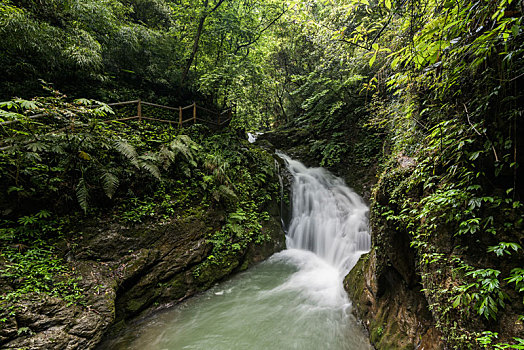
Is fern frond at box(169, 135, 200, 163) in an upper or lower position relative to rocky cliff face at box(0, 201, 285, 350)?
upper

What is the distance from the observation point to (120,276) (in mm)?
4191

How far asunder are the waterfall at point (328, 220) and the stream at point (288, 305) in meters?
0.04

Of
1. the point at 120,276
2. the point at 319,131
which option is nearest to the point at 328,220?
the point at 319,131

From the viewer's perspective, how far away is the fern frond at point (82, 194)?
4.15m

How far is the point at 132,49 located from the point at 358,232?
37.1 ft

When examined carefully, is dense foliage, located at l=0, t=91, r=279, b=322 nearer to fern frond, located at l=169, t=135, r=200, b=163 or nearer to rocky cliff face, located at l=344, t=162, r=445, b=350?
fern frond, located at l=169, t=135, r=200, b=163

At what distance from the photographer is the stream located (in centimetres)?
379

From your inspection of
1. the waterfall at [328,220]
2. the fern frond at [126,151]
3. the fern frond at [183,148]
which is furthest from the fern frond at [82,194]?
the waterfall at [328,220]

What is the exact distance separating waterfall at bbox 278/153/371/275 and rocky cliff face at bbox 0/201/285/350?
2.54 meters

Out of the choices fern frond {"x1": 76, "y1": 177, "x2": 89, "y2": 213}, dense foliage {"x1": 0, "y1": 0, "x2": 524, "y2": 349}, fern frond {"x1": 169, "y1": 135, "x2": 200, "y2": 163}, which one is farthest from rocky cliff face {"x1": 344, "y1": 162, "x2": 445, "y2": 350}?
fern frond {"x1": 76, "y1": 177, "x2": 89, "y2": 213}

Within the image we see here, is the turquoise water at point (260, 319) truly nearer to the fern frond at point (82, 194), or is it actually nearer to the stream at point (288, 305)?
the stream at point (288, 305)

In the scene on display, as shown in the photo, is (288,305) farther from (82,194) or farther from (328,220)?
(82,194)

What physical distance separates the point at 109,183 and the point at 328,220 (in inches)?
275

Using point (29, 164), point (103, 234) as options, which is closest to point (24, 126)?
point (29, 164)
